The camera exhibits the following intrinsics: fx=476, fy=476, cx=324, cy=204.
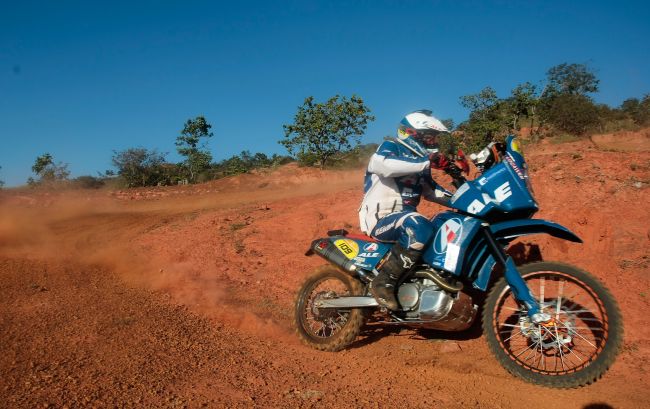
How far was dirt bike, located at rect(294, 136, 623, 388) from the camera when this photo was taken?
382cm

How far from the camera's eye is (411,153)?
4984mm

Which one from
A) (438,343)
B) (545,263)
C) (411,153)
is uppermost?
(411,153)

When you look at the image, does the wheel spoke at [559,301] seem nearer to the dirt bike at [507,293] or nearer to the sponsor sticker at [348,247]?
the dirt bike at [507,293]

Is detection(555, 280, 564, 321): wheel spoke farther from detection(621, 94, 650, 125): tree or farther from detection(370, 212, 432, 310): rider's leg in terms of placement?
detection(621, 94, 650, 125): tree

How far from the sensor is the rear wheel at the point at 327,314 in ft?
17.1

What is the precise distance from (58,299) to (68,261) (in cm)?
210

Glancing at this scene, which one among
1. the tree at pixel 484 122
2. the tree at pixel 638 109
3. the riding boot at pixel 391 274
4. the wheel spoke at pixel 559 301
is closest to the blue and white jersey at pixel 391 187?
the riding boot at pixel 391 274

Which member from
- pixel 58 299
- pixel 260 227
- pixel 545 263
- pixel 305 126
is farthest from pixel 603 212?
pixel 305 126

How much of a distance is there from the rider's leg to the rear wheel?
0.45 m

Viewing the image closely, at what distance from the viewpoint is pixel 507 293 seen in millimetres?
4184

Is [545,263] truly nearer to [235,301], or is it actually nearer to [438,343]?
[438,343]

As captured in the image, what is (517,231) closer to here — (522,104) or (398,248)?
(398,248)

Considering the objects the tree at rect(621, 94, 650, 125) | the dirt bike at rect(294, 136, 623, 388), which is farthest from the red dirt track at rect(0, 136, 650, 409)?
the tree at rect(621, 94, 650, 125)

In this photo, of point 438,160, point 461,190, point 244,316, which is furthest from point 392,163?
point 244,316
